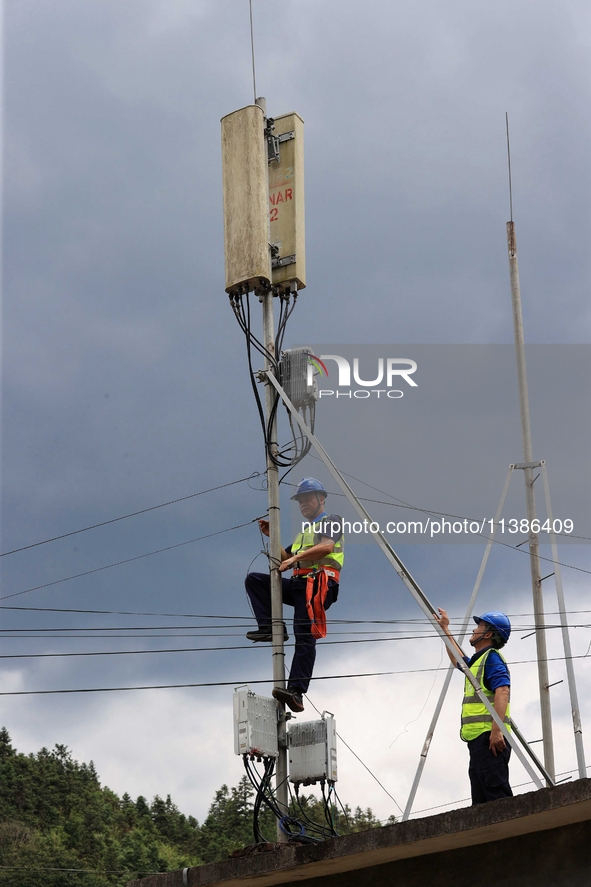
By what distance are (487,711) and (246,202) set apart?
538 centimetres

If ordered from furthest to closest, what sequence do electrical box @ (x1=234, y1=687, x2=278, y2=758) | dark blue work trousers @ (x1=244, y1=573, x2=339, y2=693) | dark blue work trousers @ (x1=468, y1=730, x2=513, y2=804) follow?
dark blue work trousers @ (x1=244, y1=573, x2=339, y2=693)
electrical box @ (x1=234, y1=687, x2=278, y2=758)
dark blue work trousers @ (x1=468, y1=730, x2=513, y2=804)

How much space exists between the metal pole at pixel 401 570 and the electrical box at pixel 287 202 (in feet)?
3.81

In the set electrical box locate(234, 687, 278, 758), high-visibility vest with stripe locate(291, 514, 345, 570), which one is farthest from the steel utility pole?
electrical box locate(234, 687, 278, 758)

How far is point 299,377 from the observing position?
1059 centimetres

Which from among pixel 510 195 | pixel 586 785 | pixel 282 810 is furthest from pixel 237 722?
pixel 510 195

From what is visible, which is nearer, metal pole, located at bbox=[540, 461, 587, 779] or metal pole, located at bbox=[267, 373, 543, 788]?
metal pole, located at bbox=[267, 373, 543, 788]

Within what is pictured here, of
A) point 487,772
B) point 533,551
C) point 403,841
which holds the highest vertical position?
point 533,551

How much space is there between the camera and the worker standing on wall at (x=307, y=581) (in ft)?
32.0

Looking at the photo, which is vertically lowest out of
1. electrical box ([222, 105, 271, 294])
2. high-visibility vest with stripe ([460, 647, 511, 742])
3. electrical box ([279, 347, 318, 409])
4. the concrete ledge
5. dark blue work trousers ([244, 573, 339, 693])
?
the concrete ledge

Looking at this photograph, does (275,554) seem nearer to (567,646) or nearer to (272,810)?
(272,810)

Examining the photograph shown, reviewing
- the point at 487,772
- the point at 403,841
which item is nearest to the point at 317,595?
the point at 487,772

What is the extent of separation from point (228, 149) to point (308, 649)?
4978mm

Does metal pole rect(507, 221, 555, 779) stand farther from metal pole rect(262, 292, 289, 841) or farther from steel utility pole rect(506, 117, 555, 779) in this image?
metal pole rect(262, 292, 289, 841)

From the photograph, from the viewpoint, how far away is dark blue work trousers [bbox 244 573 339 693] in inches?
380
